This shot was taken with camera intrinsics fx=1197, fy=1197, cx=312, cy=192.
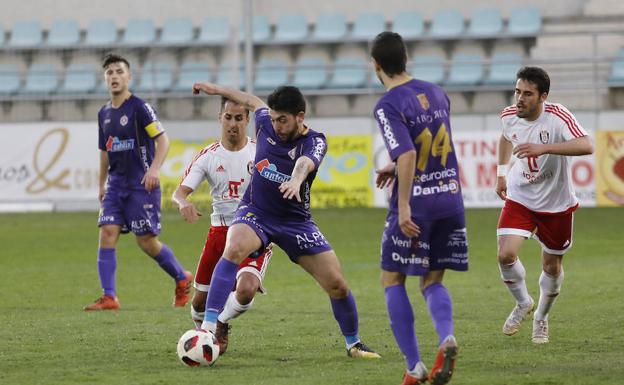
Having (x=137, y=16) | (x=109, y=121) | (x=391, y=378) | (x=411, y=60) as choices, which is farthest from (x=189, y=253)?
(x=137, y=16)

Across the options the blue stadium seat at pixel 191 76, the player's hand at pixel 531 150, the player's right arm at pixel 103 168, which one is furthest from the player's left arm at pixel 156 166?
the blue stadium seat at pixel 191 76

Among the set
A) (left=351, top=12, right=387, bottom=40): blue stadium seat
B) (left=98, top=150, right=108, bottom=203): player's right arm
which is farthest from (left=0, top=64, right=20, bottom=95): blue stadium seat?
(left=98, top=150, right=108, bottom=203): player's right arm

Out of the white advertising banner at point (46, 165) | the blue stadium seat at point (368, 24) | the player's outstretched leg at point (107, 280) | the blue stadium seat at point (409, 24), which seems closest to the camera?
the player's outstretched leg at point (107, 280)

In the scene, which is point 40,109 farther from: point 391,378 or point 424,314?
point 391,378

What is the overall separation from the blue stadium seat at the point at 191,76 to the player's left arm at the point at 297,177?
19672mm

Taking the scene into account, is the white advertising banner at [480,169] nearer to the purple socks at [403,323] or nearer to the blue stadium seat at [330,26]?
the blue stadium seat at [330,26]

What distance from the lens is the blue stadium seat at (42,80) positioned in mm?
27672

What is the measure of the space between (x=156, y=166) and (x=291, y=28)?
1871 cm

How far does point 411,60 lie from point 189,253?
40.8 ft

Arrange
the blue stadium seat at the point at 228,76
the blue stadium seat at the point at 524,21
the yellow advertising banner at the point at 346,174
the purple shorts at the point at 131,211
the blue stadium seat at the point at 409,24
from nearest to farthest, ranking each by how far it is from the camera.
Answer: the purple shorts at the point at 131,211
the yellow advertising banner at the point at 346,174
the blue stadium seat at the point at 228,76
the blue stadium seat at the point at 524,21
the blue stadium seat at the point at 409,24

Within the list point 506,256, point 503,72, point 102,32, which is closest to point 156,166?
point 506,256

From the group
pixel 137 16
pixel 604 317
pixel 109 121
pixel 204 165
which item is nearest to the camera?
pixel 204 165

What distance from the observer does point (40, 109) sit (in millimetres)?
26266

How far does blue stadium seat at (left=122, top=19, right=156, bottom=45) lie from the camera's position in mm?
29750
